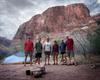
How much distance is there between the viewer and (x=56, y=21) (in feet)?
65.5

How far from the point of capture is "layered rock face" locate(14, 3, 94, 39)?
1770cm

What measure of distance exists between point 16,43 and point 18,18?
2.82 meters

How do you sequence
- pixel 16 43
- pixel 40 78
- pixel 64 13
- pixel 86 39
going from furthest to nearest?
pixel 64 13, pixel 16 43, pixel 86 39, pixel 40 78

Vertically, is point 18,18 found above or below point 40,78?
above

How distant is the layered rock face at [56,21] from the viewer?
1770 centimetres

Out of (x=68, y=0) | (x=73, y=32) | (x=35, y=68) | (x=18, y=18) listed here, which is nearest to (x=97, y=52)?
(x=73, y=32)

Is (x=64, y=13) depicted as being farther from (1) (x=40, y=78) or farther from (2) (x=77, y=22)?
(1) (x=40, y=78)

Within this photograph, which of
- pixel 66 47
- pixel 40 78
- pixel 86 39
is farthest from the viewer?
pixel 86 39

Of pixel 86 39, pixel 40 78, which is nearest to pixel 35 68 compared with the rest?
pixel 40 78

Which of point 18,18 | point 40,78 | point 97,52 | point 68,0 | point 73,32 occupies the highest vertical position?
point 68,0

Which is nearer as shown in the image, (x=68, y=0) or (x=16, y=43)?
(x=68, y=0)

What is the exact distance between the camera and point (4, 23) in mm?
14969

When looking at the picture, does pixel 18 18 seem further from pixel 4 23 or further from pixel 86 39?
pixel 86 39

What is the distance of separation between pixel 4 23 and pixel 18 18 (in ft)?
3.25
